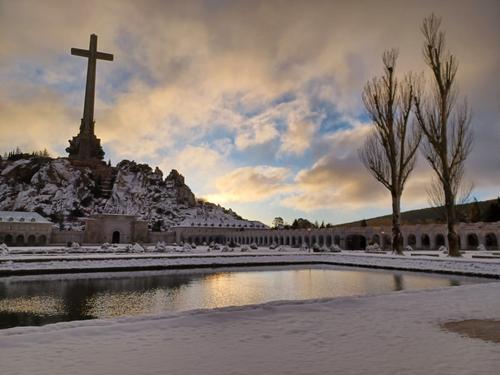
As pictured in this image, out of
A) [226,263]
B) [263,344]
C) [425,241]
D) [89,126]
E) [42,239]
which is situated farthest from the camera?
[89,126]

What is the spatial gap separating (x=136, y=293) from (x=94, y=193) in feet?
379

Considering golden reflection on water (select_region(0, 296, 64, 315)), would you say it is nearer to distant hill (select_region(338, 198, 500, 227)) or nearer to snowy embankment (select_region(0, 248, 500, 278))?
snowy embankment (select_region(0, 248, 500, 278))

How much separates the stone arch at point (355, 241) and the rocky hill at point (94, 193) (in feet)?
141

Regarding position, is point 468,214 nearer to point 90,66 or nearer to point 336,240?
point 336,240

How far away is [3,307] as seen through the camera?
45.5ft

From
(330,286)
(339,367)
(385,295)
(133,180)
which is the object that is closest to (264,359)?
(339,367)

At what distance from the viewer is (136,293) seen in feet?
55.6

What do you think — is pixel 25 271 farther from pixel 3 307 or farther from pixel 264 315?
pixel 264 315

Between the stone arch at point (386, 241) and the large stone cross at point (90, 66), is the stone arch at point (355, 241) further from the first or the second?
the large stone cross at point (90, 66)

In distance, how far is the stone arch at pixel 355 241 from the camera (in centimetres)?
7006

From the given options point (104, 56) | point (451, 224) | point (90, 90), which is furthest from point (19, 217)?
point (451, 224)

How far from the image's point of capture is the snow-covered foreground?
5.51m

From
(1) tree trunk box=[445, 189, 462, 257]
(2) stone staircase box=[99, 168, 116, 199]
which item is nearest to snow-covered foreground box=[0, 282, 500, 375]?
(1) tree trunk box=[445, 189, 462, 257]

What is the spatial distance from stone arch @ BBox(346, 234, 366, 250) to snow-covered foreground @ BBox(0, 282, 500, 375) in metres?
61.7
